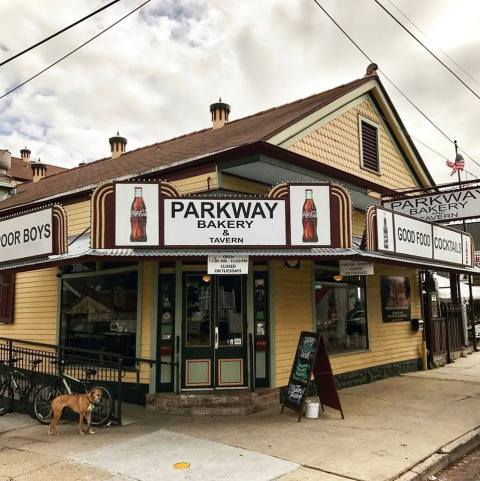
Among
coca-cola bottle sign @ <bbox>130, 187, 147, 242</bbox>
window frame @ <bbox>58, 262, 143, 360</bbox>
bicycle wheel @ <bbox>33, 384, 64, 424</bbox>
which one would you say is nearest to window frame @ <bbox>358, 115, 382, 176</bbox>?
window frame @ <bbox>58, 262, 143, 360</bbox>

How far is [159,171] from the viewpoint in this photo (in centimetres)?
1030

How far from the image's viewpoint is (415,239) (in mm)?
9836

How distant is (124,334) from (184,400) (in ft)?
7.10

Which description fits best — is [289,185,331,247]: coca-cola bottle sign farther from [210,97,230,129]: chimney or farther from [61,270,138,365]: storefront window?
[210,97,230,129]: chimney

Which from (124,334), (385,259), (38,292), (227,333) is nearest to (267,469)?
(227,333)

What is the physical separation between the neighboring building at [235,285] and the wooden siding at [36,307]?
0.05m

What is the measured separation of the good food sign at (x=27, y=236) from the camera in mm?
8523

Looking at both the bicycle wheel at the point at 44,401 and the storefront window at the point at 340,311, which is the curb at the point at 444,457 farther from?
the bicycle wheel at the point at 44,401

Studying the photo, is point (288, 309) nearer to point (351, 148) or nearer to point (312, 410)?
point (312, 410)

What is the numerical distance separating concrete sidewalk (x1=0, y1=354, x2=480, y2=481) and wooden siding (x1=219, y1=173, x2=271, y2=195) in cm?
415

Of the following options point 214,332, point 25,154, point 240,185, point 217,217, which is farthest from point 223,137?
point 25,154

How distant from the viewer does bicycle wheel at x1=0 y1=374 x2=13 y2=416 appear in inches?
353

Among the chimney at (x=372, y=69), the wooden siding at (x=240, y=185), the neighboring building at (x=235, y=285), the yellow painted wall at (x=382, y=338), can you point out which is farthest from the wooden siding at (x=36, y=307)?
the chimney at (x=372, y=69)

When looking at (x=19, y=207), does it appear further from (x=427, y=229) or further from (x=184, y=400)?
(x=427, y=229)
